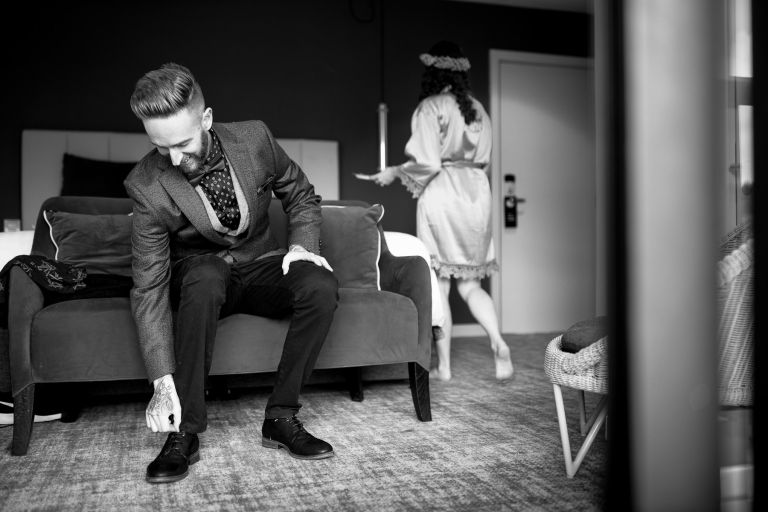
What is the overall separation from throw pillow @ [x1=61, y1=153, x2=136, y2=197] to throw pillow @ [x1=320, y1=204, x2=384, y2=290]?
240cm

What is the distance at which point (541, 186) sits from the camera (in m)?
5.97

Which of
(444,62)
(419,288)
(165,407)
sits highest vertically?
(444,62)

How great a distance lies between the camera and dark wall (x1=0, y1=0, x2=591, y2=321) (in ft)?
16.0

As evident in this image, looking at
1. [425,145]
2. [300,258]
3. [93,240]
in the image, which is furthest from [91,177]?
[300,258]

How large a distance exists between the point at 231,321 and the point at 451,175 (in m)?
1.72

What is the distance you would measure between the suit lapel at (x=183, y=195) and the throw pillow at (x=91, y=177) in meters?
2.82

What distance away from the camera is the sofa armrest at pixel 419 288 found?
256cm

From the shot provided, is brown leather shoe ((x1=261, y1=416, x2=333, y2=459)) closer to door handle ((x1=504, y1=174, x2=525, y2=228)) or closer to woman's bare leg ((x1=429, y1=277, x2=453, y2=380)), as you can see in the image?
woman's bare leg ((x1=429, y1=277, x2=453, y2=380))

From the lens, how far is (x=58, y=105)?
4.93 meters

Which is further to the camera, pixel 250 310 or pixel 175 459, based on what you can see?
pixel 250 310

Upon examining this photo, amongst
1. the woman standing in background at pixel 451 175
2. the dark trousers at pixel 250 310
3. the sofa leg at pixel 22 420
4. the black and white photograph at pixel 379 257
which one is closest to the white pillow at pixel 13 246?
the black and white photograph at pixel 379 257

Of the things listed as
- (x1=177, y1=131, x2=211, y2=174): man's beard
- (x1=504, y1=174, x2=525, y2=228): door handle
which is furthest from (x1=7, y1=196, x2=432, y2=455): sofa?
(x1=504, y1=174, x2=525, y2=228): door handle

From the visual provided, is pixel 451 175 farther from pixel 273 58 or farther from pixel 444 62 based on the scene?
pixel 273 58

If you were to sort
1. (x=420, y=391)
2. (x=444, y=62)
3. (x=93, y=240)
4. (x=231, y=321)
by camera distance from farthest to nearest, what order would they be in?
(x=444, y=62) < (x=93, y=240) < (x=420, y=391) < (x=231, y=321)
